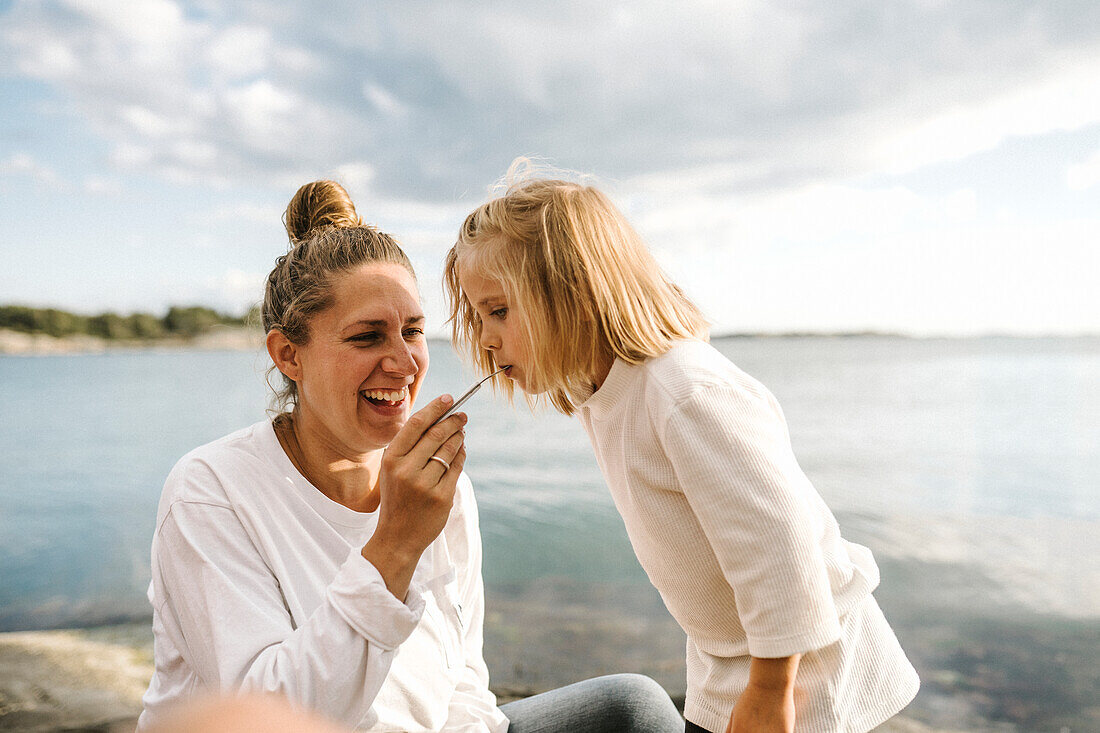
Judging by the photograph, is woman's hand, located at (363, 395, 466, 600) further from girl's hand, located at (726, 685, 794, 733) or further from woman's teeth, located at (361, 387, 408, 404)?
girl's hand, located at (726, 685, 794, 733)

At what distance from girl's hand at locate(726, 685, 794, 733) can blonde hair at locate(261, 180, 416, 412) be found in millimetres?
1257

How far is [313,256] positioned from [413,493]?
0.81m

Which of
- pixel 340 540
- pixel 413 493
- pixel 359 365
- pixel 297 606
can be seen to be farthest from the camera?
pixel 359 365

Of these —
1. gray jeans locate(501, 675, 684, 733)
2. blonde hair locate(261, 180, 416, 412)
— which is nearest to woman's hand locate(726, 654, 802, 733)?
gray jeans locate(501, 675, 684, 733)

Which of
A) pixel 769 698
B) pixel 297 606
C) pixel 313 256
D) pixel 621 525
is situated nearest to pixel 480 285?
pixel 313 256

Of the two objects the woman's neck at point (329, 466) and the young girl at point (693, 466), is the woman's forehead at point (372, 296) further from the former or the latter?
the woman's neck at point (329, 466)

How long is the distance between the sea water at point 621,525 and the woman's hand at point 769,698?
5.19 ft

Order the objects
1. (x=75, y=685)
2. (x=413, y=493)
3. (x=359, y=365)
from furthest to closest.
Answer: (x=75, y=685), (x=359, y=365), (x=413, y=493)

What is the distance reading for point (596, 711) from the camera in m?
1.84

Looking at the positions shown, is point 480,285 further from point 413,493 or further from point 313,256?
point 413,493

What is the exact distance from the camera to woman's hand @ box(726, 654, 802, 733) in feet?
4.40

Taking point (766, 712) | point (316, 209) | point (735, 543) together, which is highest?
point (316, 209)

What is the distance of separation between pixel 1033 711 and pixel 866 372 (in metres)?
28.5

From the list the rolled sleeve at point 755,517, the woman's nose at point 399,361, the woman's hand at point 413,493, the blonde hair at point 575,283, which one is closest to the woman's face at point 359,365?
the woman's nose at point 399,361
